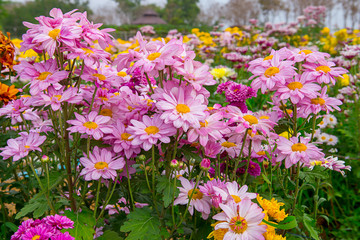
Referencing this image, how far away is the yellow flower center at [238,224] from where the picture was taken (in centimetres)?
99

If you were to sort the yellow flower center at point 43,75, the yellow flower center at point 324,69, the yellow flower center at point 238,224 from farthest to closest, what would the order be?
the yellow flower center at point 324,69, the yellow flower center at point 43,75, the yellow flower center at point 238,224

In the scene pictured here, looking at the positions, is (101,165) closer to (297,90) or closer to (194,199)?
(194,199)

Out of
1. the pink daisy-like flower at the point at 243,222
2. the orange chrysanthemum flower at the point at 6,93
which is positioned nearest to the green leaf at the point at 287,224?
the pink daisy-like flower at the point at 243,222

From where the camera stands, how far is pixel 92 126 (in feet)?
3.88

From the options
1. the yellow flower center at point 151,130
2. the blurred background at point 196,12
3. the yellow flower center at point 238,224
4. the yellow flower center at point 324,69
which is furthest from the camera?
the blurred background at point 196,12

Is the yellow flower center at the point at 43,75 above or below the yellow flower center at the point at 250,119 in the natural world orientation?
above

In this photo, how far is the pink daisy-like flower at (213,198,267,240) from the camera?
3.25 feet

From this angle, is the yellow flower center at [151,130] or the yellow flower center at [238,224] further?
the yellow flower center at [151,130]

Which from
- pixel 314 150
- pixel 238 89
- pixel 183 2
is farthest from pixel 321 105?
pixel 183 2

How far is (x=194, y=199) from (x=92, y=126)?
49 centimetres

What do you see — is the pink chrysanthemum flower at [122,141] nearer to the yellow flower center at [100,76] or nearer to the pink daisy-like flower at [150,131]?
the pink daisy-like flower at [150,131]

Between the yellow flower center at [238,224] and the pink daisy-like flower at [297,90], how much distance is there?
0.51 metres

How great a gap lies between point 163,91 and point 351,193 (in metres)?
2.24

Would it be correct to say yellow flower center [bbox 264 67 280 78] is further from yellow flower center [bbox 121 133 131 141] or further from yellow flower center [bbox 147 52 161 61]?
yellow flower center [bbox 121 133 131 141]
